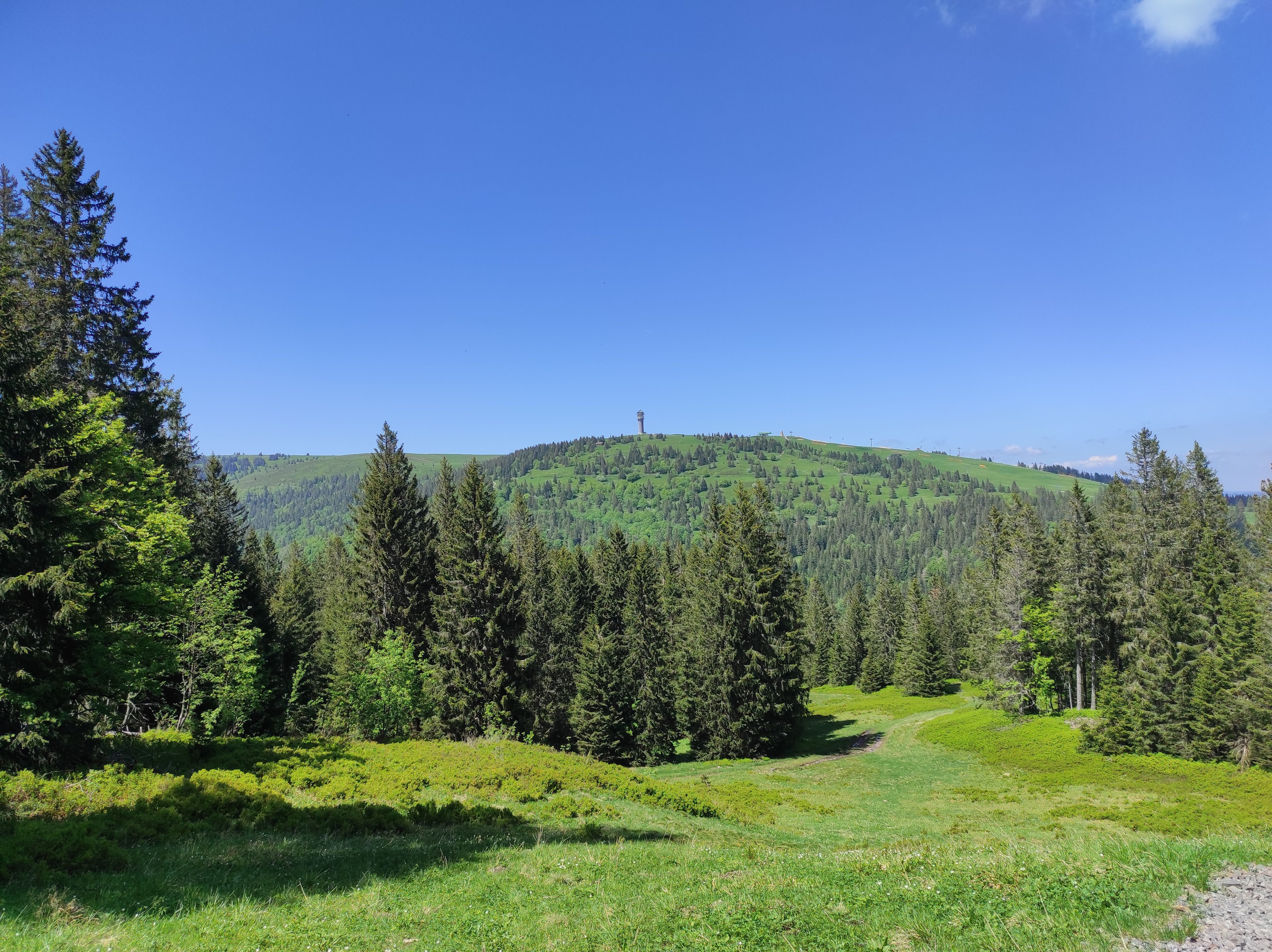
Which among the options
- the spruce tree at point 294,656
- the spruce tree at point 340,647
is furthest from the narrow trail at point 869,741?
the spruce tree at point 294,656

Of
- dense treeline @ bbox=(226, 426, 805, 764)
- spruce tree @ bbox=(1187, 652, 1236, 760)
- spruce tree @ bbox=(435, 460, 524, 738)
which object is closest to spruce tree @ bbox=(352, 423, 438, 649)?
dense treeline @ bbox=(226, 426, 805, 764)

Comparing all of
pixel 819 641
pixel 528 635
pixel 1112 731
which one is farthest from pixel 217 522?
pixel 819 641

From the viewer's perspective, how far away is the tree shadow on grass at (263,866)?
9.53 metres

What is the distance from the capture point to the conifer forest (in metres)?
10.3

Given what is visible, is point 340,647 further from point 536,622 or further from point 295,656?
point 536,622

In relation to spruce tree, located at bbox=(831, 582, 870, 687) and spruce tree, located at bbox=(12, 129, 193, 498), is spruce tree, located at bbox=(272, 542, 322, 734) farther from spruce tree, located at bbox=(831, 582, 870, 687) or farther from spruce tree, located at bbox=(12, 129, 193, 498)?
spruce tree, located at bbox=(831, 582, 870, 687)

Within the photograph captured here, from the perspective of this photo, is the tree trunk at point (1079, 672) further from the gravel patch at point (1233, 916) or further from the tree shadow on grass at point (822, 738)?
the gravel patch at point (1233, 916)

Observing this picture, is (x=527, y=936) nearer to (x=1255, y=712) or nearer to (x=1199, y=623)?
(x=1255, y=712)

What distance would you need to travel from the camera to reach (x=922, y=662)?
78.1 m

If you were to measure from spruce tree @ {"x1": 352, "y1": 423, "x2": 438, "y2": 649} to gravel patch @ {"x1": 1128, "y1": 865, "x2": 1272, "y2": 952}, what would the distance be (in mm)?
36906

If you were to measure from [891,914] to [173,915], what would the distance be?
429 inches

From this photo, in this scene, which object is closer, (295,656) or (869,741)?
(295,656)

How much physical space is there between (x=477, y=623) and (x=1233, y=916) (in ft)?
114

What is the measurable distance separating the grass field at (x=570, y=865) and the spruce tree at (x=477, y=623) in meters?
7.74
